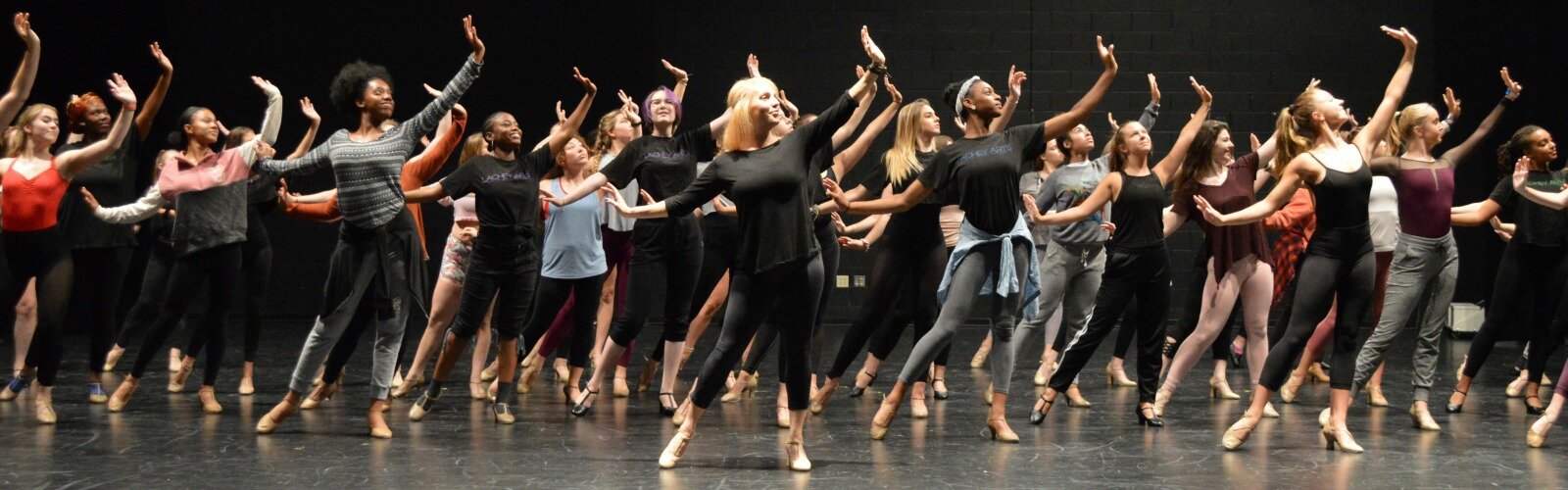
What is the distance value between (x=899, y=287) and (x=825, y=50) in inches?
191

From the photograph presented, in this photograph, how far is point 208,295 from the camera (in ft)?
19.5

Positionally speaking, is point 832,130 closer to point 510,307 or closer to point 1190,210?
point 510,307

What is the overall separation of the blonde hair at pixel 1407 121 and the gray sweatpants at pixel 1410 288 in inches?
14.2

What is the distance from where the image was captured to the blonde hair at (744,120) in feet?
14.8

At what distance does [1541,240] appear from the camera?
601 cm

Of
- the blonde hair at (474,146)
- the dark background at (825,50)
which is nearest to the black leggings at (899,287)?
the blonde hair at (474,146)

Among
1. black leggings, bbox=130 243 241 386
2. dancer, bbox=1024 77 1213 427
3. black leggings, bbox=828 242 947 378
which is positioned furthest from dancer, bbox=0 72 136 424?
dancer, bbox=1024 77 1213 427

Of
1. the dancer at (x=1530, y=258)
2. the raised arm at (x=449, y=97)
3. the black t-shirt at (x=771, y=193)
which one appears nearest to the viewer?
the black t-shirt at (x=771, y=193)

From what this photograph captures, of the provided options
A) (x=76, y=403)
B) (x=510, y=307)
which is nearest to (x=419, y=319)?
(x=76, y=403)

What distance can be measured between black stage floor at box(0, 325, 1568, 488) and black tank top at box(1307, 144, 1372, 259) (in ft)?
2.13

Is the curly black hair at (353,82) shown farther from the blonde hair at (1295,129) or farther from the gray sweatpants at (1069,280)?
the blonde hair at (1295,129)

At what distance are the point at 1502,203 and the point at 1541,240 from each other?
0.20 m

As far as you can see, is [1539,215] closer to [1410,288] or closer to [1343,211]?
[1410,288]

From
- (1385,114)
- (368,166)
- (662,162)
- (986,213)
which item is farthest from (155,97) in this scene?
(1385,114)
